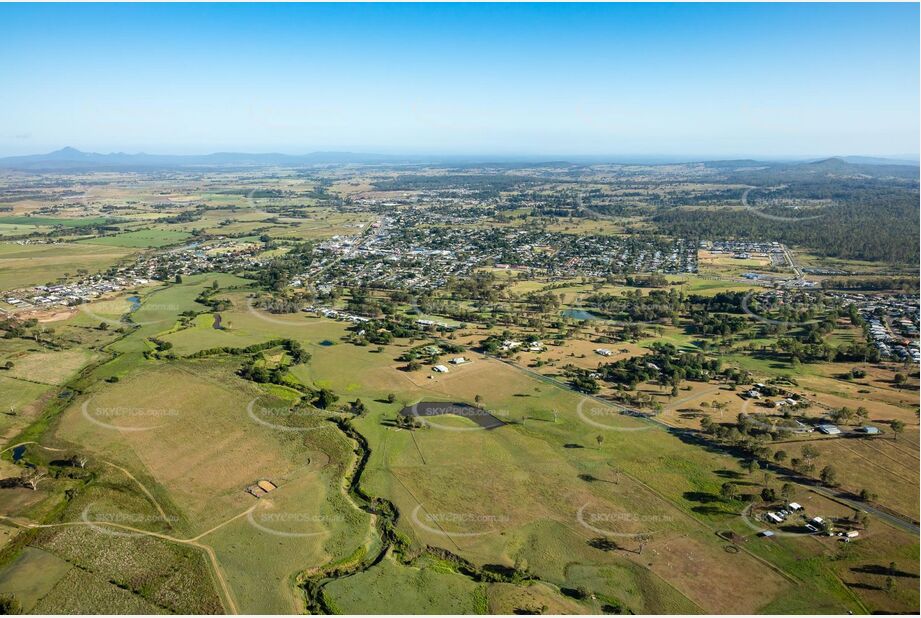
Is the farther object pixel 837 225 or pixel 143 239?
pixel 837 225

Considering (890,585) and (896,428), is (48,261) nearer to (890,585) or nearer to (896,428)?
(890,585)

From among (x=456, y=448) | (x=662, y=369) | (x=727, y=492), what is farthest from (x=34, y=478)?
(x=662, y=369)

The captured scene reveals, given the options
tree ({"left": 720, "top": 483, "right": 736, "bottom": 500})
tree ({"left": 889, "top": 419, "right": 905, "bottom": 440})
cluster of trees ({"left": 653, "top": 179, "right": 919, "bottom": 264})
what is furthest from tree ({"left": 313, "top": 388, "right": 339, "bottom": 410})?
cluster of trees ({"left": 653, "top": 179, "right": 919, "bottom": 264})

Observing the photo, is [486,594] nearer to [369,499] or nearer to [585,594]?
[585,594]

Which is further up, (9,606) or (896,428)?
(896,428)

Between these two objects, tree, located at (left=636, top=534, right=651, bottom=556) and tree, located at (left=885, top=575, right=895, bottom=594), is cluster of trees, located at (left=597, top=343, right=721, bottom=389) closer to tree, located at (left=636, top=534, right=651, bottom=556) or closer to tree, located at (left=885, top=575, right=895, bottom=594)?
tree, located at (left=636, top=534, right=651, bottom=556)

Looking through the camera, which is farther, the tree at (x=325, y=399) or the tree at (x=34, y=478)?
the tree at (x=325, y=399)

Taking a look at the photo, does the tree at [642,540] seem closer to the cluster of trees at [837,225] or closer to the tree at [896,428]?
the tree at [896,428]

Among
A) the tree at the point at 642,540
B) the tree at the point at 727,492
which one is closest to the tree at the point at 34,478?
the tree at the point at 642,540

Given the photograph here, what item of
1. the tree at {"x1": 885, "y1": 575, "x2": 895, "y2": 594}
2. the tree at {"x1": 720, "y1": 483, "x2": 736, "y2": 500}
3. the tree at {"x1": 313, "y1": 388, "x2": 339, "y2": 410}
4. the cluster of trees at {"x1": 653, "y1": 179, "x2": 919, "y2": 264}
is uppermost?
the cluster of trees at {"x1": 653, "y1": 179, "x2": 919, "y2": 264}

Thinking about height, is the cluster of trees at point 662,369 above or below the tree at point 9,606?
above

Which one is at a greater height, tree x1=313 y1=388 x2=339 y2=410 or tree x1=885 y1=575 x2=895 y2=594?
tree x1=313 y1=388 x2=339 y2=410
